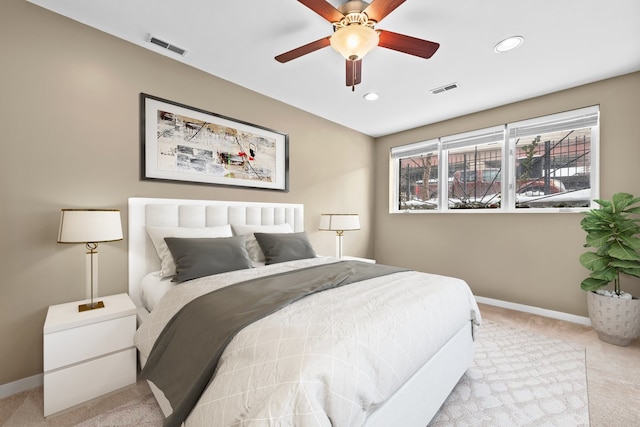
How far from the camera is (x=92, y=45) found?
2.15m

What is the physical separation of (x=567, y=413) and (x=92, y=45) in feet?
13.8

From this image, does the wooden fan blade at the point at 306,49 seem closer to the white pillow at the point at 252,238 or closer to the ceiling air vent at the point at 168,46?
the ceiling air vent at the point at 168,46

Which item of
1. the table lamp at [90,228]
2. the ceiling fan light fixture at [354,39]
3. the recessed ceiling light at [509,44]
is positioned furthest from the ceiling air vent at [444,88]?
the table lamp at [90,228]

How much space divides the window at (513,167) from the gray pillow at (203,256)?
10.7 feet

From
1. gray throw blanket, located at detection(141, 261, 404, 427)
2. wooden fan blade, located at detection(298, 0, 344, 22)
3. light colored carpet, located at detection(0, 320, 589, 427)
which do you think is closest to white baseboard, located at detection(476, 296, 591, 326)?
light colored carpet, located at detection(0, 320, 589, 427)

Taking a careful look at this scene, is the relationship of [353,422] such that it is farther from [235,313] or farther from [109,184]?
[109,184]

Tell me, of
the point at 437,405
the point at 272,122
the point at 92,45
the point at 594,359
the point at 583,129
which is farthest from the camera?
the point at 272,122

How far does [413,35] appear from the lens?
2.19 m

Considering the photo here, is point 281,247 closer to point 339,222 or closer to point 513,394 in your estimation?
point 339,222

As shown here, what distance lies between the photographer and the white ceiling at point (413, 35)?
1921 mm

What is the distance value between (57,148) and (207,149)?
3.69ft

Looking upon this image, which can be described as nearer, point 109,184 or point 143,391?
point 143,391

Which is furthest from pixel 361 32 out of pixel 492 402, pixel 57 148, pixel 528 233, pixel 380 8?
pixel 528 233

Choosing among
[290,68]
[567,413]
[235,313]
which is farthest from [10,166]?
[567,413]
